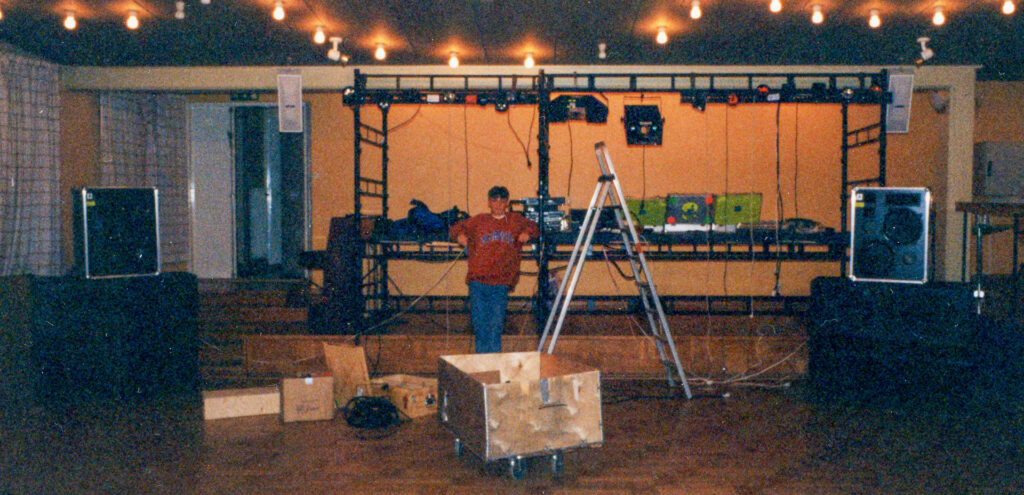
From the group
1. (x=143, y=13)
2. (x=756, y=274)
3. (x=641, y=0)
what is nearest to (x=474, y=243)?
(x=641, y=0)

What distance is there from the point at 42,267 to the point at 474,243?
4.65 meters

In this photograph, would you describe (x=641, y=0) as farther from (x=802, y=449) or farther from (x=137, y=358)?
(x=137, y=358)

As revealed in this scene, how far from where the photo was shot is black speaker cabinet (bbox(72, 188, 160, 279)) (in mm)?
5750

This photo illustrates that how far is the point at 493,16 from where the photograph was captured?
6184mm

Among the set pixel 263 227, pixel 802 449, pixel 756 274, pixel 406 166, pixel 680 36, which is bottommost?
pixel 802 449

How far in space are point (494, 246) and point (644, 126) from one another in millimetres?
1795

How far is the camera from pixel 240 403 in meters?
5.27

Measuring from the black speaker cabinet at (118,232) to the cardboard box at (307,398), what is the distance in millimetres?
1975

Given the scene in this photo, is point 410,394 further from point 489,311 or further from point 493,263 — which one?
point 493,263

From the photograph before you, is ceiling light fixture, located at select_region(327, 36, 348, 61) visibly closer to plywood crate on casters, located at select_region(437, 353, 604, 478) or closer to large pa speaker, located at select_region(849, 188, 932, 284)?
plywood crate on casters, located at select_region(437, 353, 604, 478)

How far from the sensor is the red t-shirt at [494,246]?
18.9 ft

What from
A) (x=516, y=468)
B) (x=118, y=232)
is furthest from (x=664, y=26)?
(x=118, y=232)

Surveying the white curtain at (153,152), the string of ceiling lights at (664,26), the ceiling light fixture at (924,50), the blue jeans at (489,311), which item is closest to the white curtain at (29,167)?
the white curtain at (153,152)

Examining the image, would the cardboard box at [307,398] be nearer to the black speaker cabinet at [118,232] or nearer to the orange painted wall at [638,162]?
the black speaker cabinet at [118,232]
